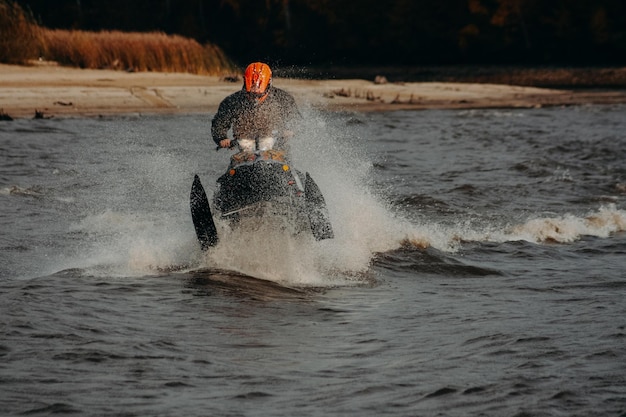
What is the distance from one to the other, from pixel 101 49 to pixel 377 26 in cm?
3230

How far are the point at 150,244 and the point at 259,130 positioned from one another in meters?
1.85

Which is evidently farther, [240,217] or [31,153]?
[31,153]

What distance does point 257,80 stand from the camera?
13.0 m

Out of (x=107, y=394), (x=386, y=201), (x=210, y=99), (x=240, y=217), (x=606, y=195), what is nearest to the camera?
(x=107, y=394)

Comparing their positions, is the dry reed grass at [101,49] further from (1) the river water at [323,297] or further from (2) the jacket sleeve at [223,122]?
(2) the jacket sleeve at [223,122]

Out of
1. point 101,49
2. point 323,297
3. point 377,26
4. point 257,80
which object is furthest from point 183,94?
point 377,26

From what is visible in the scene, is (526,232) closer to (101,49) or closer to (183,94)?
(183,94)

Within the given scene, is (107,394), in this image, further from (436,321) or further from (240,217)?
(240,217)

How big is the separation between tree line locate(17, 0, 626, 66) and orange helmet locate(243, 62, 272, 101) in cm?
4750

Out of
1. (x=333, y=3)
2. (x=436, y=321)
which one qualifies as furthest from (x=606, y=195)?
(x=333, y=3)

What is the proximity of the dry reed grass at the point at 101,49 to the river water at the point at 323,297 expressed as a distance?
1331 centimetres

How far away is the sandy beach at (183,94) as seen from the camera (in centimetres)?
3028

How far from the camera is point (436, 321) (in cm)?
1021

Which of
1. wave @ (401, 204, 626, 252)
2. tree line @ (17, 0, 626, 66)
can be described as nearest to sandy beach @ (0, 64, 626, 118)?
wave @ (401, 204, 626, 252)
